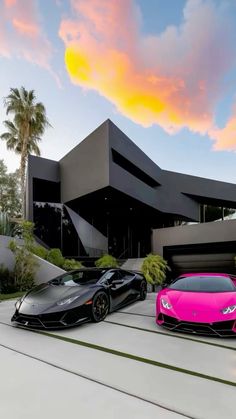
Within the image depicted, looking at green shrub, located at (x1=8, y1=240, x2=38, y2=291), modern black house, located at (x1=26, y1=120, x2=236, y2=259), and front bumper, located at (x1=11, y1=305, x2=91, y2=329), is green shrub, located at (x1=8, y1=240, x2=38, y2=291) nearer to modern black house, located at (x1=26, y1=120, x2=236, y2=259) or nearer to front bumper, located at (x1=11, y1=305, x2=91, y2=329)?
modern black house, located at (x1=26, y1=120, x2=236, y2=259)

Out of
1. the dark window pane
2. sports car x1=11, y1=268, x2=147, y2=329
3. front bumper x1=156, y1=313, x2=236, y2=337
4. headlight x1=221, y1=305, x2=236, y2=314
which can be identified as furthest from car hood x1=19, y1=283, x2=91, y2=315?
the dark window pane

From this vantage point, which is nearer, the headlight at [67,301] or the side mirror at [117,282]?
the headlight at [67,301]

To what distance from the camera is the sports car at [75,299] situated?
4.62 metres

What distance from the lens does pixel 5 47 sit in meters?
10.3

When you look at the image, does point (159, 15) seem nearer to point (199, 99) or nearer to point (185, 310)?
point (199, 99)

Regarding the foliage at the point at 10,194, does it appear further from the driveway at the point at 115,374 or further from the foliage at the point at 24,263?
the driveway at the point at 115,374

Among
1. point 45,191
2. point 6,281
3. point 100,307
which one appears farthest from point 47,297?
point 45,191

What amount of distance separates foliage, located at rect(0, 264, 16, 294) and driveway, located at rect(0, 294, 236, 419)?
5097mm

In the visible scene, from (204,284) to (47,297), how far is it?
3066 mm

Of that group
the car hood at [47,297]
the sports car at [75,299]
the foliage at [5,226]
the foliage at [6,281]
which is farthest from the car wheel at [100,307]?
the foliage at [5,226]

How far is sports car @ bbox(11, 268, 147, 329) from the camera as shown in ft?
15.1

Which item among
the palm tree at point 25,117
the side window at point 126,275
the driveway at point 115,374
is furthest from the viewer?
the palm tree at point 25,117

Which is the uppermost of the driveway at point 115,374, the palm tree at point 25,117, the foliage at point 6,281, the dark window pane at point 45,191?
the palm tree at point 25,117

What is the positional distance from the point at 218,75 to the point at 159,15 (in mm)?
3821
